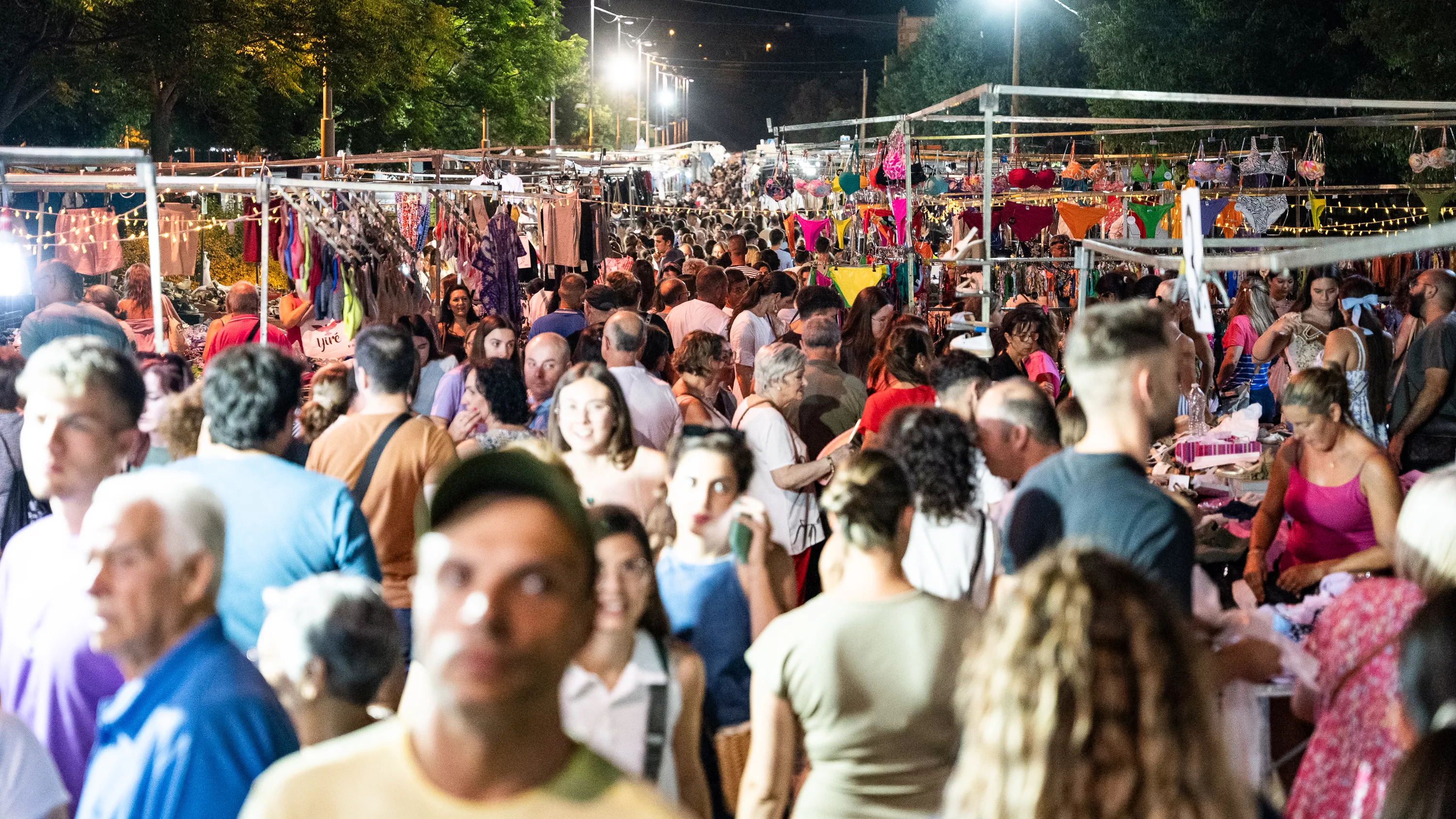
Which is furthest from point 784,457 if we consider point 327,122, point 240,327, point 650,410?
point 327,122

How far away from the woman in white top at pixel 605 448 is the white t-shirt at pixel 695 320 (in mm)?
4407

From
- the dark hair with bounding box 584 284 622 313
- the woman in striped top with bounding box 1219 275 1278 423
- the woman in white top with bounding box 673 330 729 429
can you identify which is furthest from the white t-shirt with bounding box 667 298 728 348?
the woman in striped top with bounding box 1219 275 1278 423

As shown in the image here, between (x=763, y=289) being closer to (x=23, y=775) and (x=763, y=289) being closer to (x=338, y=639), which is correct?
(x=338, y=639)

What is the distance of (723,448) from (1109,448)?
40.1 inches

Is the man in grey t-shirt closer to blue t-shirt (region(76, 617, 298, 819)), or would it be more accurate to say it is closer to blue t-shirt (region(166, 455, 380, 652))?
blue t-shirt (region(166, 455, 380, 652))

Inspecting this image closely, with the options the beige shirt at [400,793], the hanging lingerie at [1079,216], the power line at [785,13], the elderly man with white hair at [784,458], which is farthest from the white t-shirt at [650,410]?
the power line at [785,13]

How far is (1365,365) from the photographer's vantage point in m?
8.00

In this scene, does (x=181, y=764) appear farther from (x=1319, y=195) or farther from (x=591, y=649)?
(x=1319, y=195)

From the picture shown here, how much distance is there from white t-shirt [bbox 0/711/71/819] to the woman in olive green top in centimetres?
142

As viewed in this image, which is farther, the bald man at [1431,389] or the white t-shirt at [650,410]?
the bald man at [1431,389]

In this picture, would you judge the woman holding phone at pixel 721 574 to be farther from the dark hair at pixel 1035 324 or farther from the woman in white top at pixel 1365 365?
the woman in white top at pixel 1365 365

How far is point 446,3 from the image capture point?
43.7 m

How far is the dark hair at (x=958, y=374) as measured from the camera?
5074 millimetres

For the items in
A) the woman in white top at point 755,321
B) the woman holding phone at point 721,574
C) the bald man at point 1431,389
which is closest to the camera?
the woman holding phone at point 721,574
